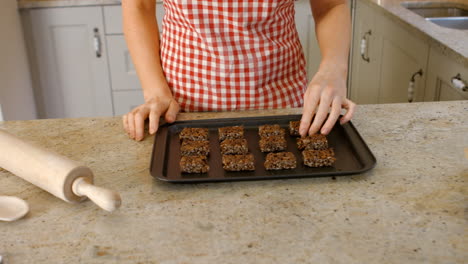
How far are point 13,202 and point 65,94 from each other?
2.07 m

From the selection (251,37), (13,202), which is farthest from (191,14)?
(13,202)

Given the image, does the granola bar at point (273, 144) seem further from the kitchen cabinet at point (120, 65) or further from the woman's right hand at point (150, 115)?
the kitchen cabinet at point (120, 65)

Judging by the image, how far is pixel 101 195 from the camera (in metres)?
0.71

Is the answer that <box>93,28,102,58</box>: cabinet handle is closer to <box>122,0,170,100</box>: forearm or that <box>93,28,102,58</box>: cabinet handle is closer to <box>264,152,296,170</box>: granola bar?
<box>122,0,170,100</box>: forearm

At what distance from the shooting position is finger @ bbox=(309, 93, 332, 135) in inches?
38.7

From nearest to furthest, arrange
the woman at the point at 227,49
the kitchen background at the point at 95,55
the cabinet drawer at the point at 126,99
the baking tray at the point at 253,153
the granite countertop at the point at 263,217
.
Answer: the granite countertop at the point at 263,217 < the baking tray at the point at 253,153 < the woman at the point at 227,49 < the kitchen background at the point at 95,55 < the cabinet drawer at the point at 126,99

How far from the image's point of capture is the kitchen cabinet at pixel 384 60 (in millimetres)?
1916

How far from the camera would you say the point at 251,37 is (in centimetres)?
127

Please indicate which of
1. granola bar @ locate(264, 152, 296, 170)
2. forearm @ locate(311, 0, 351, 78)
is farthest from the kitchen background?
granola bar @ locate(264, 152, 296, 170)

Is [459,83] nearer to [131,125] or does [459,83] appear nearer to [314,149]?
[314,149]

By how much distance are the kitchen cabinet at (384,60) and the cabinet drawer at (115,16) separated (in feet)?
3.38

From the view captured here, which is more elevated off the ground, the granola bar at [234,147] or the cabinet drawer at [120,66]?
the granola bar at [234,147]

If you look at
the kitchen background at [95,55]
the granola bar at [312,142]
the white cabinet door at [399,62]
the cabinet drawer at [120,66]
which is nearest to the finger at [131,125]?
the granola bar at [312,142]

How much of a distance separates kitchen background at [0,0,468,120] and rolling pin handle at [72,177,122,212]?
5.17ft
